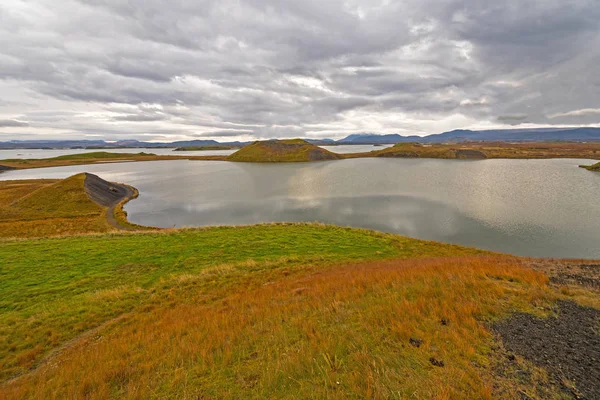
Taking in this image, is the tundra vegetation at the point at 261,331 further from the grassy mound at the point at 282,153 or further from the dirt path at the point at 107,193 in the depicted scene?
the grassy mound at the point at 282,153

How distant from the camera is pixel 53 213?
4744 cm

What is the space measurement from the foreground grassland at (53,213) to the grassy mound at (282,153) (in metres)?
112

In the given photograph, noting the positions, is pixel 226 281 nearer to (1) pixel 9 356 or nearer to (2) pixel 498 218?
(1) pixel 9 356

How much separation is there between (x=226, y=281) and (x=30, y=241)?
24.3 metres

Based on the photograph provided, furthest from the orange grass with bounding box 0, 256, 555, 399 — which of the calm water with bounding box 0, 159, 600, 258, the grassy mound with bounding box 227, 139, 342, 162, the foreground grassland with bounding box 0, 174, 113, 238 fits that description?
the grassy mound with bounding box 227, 139, 342, 162

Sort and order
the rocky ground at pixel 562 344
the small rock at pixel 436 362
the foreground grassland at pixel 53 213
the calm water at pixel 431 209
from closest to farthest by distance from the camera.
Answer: the rocky ground at pixel 562 344 < the small rock at pixel 436 362 < the calm water at pixel 431 209 < the foreground grassland at pixel 53 213

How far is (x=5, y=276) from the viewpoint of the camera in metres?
17.0

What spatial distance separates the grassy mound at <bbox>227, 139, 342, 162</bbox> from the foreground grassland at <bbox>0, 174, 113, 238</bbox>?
369 feet

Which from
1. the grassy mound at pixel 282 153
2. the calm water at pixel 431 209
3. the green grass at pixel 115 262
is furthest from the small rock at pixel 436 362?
the grassy mound at pixel 282 153

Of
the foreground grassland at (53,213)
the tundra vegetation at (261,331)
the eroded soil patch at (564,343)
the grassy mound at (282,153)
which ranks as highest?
the grassy mound at (282,153)

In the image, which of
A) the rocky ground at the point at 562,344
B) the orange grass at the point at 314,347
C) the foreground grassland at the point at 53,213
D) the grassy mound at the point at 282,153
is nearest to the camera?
the rocky ground at the point at 562,344

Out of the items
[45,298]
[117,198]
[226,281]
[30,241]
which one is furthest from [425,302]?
[117,198]

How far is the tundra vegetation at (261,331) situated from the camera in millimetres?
5340

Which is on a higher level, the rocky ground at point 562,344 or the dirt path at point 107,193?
the rocky ground at point 562,344
